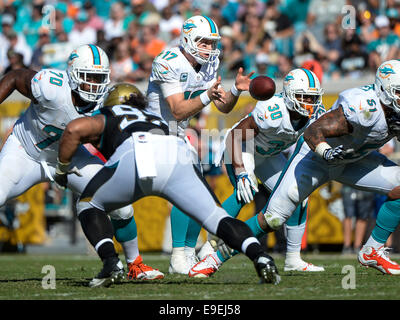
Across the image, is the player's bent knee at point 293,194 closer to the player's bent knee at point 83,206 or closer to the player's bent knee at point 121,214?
the player's bent knee at point 121,214

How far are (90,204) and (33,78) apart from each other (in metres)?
1.38

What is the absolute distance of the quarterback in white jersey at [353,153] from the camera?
600cm

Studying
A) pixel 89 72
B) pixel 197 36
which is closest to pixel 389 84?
pixel 197 36

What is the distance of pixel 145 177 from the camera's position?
16.3 feet

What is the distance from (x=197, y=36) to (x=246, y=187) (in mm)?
1350

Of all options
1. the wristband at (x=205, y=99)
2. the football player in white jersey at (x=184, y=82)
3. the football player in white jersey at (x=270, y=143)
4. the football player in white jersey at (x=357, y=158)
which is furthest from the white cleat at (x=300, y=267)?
the wristband at (x=205, y=99)

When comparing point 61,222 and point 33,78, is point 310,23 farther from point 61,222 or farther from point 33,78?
point 33,78

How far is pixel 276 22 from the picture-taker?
1345 cm

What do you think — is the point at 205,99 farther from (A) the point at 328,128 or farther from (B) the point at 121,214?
(B) the point at 121,214

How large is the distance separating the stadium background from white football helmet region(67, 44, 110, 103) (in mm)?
4483

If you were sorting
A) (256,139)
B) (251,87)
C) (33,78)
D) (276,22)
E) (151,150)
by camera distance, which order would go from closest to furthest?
(151,150) → (251,87) → (33,78) → (256,139) → (276,22)

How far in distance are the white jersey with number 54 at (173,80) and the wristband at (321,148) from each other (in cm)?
118
